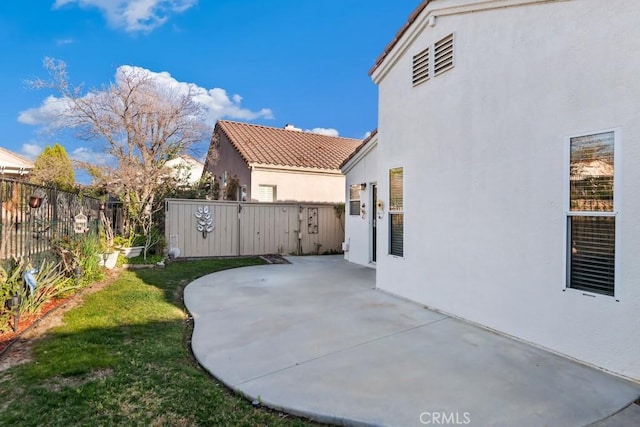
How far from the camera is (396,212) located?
665 centimetres

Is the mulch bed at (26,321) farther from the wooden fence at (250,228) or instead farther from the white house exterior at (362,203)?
the white house exterior at (362,203)

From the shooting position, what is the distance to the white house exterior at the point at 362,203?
9884 millimetres

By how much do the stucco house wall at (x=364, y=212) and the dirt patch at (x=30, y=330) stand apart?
6725 mm

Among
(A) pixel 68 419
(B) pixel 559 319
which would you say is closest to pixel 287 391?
(A) pixel 68 419

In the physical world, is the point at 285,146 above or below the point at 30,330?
above

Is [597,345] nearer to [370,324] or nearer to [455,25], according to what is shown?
[370,324]

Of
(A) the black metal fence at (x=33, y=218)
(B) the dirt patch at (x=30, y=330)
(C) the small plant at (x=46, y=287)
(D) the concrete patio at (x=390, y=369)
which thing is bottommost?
(D) the concrete patio at (x=390, y=369)

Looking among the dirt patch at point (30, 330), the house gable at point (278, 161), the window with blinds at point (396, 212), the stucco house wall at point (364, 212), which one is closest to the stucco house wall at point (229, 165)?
the house gable at point (278, 161)

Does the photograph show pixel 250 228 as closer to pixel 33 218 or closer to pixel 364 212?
pixel 364 212

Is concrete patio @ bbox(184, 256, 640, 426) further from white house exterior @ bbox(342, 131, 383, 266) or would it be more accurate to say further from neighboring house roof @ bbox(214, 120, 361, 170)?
neighboring house roof @ bbox(214, 120, 361, 170)

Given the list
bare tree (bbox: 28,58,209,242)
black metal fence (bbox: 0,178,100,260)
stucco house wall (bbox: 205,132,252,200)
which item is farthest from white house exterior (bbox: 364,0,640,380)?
bare tree (bbox: 28,58,209,242)

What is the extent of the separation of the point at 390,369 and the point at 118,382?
Result: 2.53 metres

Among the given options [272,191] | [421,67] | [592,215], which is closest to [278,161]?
[272,191]

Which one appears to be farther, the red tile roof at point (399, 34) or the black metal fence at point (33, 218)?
the red tile roof at point (399, 34)
